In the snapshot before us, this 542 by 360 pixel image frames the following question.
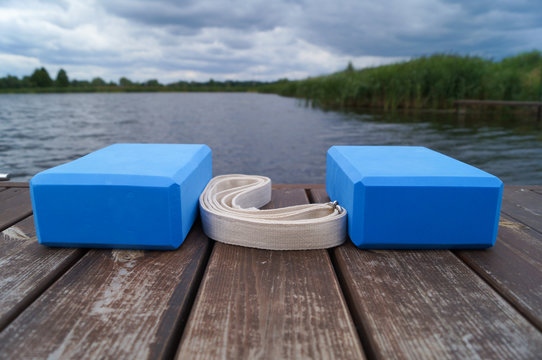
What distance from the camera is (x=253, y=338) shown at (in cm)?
80

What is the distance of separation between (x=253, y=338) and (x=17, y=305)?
0.61 metres

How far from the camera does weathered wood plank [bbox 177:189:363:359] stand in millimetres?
768

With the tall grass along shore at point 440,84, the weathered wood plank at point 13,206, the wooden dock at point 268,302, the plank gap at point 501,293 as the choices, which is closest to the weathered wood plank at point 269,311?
the wooden dock at point 268,302

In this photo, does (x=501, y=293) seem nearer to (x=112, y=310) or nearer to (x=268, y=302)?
(x=268, y=302)

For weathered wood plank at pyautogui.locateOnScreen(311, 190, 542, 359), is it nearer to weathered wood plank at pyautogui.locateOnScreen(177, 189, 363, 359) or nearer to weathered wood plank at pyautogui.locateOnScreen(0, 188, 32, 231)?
weathered wood plank at pyautogui.locateOnScreen(177, 189, 363, 359)

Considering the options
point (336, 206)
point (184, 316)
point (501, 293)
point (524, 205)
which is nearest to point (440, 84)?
point (524, 205)

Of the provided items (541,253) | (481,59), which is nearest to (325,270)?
(541,253)

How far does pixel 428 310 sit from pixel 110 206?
100 centimetres

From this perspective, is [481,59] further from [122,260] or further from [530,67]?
[122,260]

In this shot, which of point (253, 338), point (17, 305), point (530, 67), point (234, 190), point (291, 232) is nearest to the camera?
point (253, 338)

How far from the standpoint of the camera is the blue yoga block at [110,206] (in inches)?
46.7

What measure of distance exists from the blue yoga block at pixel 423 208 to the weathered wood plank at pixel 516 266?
7 cm

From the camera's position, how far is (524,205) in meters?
1.82

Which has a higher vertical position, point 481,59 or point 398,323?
point 481,59
